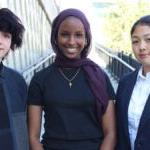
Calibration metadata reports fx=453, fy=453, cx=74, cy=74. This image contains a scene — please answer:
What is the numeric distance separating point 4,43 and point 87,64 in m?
0.64

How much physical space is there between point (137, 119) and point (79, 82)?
0.50 m

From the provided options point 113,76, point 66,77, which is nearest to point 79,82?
point 66,77

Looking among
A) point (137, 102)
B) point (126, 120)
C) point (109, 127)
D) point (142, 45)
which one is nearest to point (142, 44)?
point (142, 45)

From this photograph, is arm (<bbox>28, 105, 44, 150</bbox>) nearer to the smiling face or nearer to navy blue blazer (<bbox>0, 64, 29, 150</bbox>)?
navy blue blazer (<bbox>0, 64, 29, 150</bbox>)

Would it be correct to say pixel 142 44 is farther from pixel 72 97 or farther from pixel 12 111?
pixel 12 111

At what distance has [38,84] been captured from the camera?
3277 millimetres

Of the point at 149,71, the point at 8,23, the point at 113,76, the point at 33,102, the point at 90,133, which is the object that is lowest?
the point at 113,76

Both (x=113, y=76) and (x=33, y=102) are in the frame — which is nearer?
(x=33, y=102)

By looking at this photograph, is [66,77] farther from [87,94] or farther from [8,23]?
[8,23]

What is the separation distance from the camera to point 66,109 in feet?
10.5

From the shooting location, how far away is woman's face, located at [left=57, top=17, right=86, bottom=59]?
10.6ft

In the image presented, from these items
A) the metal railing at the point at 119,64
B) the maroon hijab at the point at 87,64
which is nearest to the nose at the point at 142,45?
the maroon hijab at the point at 87,64

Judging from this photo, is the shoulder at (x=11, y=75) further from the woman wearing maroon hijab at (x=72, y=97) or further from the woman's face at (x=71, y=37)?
the woman's face at (x=71, y=37)

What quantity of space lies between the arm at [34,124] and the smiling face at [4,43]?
47 centimetres
